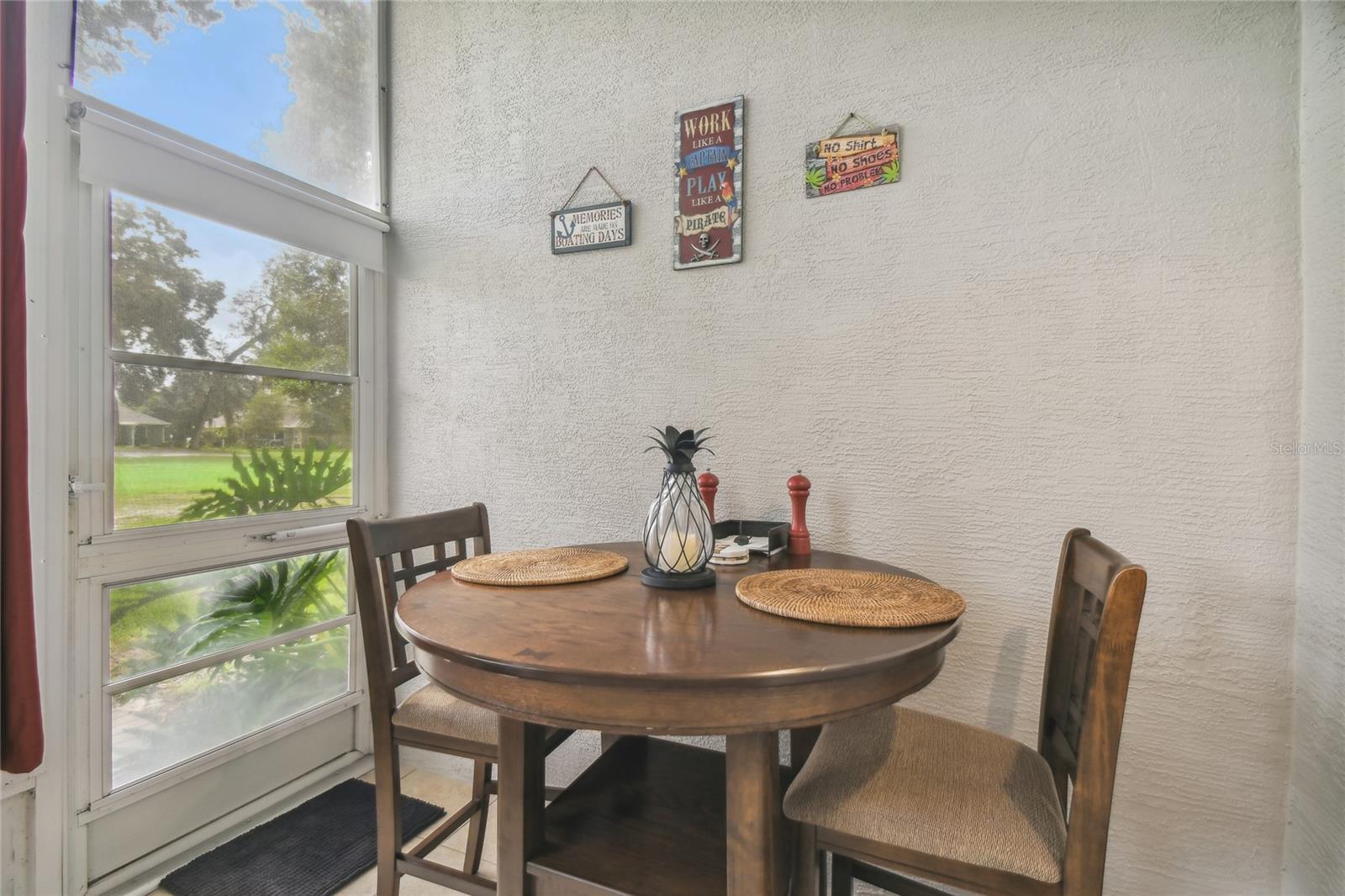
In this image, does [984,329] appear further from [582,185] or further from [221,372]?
[221,372]

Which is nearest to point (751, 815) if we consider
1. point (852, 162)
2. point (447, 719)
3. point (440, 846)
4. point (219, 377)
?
point (447, 719)

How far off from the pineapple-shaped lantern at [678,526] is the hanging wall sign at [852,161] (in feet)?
3.15

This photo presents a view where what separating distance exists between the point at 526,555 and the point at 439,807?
1.22 metres

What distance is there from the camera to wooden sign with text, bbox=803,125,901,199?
5.58 feet

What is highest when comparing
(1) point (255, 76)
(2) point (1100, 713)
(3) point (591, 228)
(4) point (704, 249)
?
(1) point (255, 76)

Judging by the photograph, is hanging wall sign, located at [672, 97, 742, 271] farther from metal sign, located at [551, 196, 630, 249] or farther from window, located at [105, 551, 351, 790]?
window, located at [105, 551, 351, 790]

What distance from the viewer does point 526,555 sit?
1.56 m

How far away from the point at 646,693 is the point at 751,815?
0.93 ft

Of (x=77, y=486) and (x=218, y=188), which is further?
(x=218, y=188)

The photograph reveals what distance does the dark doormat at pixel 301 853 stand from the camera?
1736 mm

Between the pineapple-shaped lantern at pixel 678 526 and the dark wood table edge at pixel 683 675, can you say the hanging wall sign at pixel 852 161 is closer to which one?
the pineapple-shaped lantern at pixel 678 526

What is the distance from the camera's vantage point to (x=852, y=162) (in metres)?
1.74

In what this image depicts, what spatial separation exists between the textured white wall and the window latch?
2887 mm

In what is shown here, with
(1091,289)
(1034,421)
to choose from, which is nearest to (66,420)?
(1034,421)
